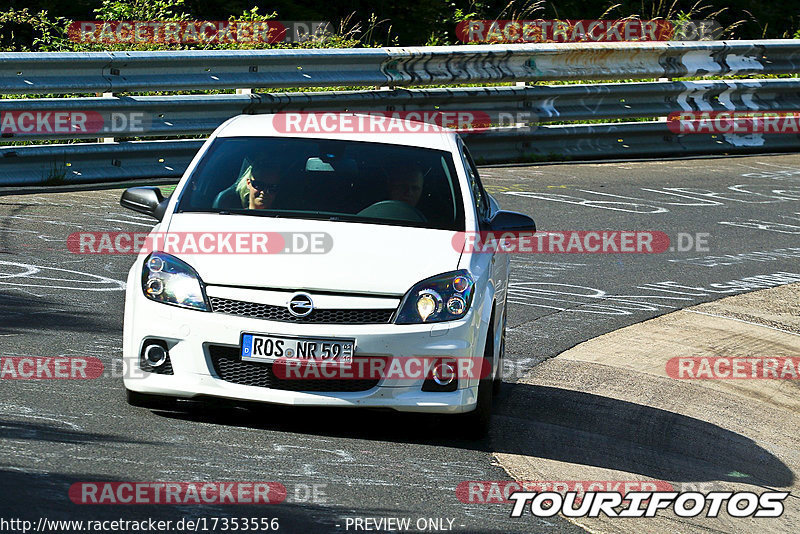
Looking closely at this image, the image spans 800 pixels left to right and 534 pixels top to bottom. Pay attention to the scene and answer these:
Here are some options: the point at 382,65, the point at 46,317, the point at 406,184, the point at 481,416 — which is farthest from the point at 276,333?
the point at 382,65

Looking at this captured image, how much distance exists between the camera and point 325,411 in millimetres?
6711

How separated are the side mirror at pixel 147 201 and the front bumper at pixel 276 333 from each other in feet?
3.00

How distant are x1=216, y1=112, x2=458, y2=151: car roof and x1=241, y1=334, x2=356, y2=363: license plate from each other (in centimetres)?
175

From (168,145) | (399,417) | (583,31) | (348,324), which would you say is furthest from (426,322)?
(583,31)

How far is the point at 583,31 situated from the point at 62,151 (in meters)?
13.2

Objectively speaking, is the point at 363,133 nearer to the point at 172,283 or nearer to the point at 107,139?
the point at 172,283

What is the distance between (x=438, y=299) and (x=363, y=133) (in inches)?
63.5

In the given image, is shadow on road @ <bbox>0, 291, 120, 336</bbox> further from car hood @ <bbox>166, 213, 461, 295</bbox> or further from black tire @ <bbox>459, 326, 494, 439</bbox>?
black tire @ <bbox>459, 326, 494, 439</bbox>

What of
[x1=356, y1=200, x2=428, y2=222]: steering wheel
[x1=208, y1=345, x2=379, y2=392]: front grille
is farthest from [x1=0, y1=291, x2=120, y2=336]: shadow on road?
[x1=208, y1=345, x2=379, y2=392]: front grille

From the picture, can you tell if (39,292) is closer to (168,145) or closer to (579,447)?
(579,447)

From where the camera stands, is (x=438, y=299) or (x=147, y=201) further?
(x=147, y=201)

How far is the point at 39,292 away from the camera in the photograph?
8906 mm

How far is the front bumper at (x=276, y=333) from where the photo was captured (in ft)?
19.9

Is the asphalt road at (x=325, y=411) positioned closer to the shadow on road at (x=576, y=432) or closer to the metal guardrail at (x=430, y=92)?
the shadow on road at (x=576, y=432)
